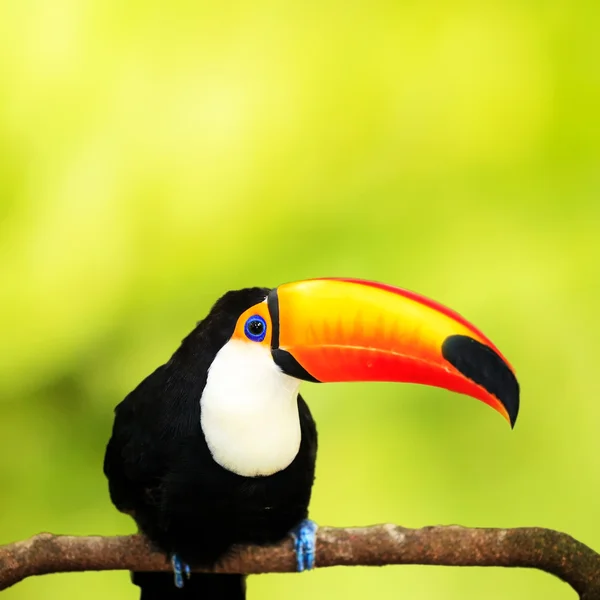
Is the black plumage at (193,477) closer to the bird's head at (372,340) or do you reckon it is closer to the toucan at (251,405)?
the toucan at (251,405)

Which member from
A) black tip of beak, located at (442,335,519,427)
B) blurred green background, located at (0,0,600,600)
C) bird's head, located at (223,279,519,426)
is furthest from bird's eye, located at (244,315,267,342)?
blurred green background, located at (0,0,600,600)

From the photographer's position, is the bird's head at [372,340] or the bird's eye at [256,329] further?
the bird's eye at [256,329]

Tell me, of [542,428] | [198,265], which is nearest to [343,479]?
[542,428]

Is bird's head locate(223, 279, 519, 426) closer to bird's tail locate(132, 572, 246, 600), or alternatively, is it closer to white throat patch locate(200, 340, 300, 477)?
white throat patch locate(200, 340, 300, 477)

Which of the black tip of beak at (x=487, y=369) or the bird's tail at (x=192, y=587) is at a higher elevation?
the black tip of beak at (x=487, y=369)

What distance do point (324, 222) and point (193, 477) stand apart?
1.04 meters

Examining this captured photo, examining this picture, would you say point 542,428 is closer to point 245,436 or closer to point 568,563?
point 568,563

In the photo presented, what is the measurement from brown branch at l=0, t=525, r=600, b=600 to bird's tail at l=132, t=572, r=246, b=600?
0.22 m

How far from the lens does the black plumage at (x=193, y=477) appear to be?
1791mm

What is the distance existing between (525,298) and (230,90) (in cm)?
110

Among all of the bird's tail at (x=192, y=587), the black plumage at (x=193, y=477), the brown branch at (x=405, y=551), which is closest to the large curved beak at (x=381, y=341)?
the black plumage at (x=193, y=477)

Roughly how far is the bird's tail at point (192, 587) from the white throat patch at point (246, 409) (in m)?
0.40

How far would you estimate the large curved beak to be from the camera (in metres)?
1.55

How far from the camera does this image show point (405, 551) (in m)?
1.76
